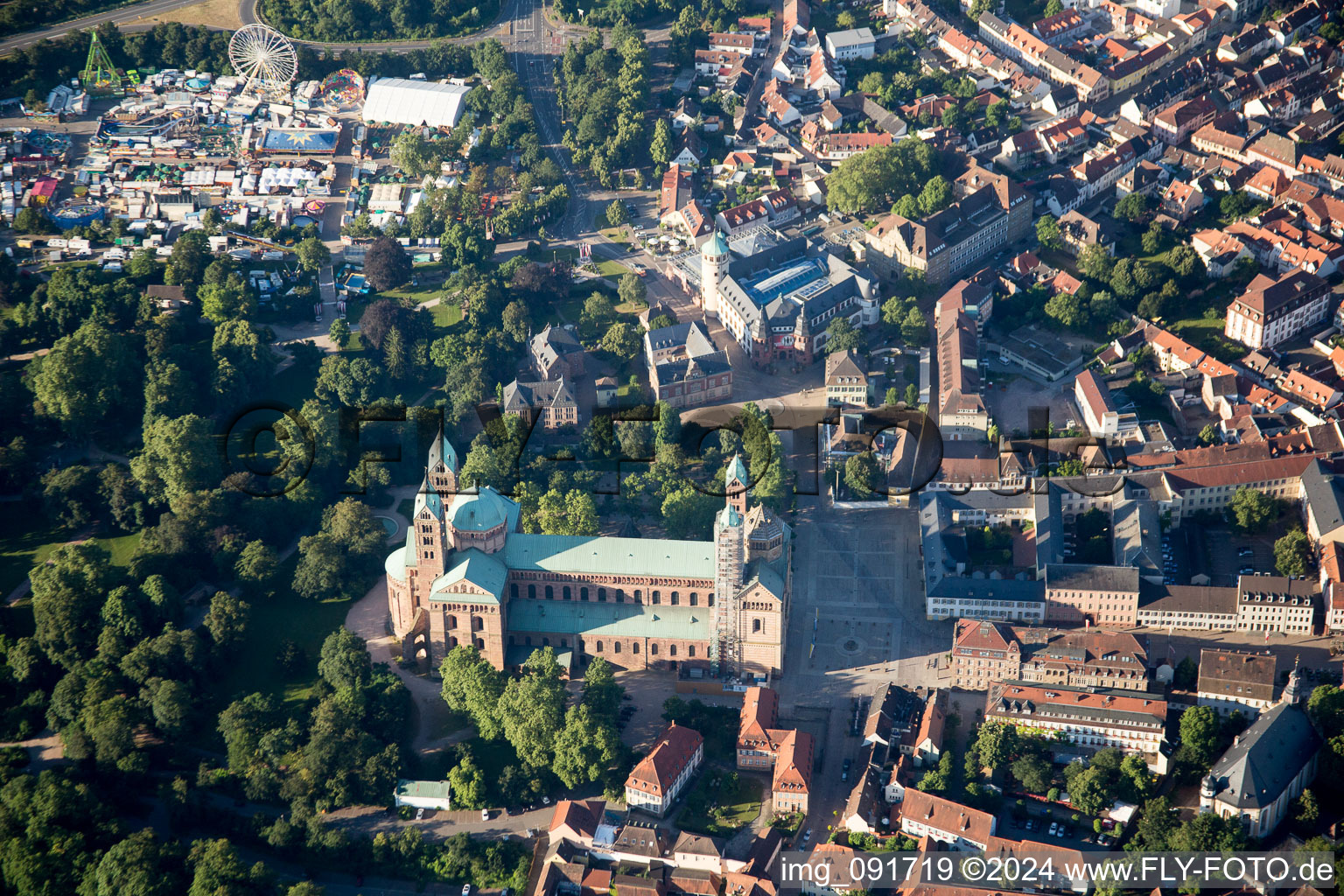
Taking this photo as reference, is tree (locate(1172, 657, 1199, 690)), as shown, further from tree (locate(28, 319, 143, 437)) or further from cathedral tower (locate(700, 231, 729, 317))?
tree (locate(28, 319, 143, 437))

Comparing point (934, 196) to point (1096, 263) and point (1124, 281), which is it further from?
point (1124, 281)

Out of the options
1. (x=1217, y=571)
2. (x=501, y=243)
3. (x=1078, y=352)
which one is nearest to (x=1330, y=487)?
(x=1217, y=571)

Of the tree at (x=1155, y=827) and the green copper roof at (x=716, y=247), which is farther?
the green copper roof at (x=716, y=247)

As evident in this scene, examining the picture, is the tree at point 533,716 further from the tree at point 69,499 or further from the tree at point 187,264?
the tree at point 187,264

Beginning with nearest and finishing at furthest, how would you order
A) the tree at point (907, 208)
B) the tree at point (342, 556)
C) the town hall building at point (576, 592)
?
the town hall building at point (576, 592)
the tree at point (342, 556)
the tree at point (907, 208)

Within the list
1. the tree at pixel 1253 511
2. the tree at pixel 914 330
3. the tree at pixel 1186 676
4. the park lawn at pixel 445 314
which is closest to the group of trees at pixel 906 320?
the tree at pixel 914 330

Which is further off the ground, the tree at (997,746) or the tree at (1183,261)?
the tree at (1183,261)
